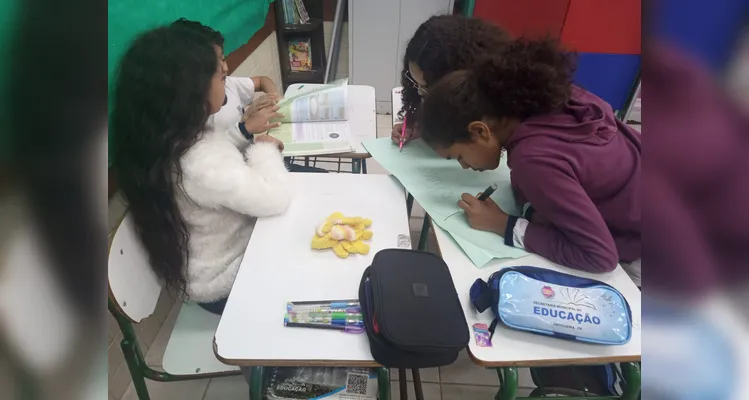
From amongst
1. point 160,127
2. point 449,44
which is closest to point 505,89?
point 449,44

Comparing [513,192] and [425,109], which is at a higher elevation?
[425,109]

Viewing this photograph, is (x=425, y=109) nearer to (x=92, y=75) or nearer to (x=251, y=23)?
(x=92, y=75)

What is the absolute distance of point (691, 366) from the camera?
229 millimetres

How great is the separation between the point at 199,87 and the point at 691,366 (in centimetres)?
114

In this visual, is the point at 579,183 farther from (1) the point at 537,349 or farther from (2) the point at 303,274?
(2) the point at 303,274

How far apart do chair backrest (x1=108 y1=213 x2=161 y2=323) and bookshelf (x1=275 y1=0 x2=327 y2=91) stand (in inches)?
101

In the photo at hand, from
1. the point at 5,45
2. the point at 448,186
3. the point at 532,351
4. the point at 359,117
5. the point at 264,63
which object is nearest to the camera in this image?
the point at 5,45

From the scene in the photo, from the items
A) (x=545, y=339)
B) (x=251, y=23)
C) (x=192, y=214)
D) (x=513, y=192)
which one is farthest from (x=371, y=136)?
(x=251, y=23)

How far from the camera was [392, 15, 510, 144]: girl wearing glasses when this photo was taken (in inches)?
60.4

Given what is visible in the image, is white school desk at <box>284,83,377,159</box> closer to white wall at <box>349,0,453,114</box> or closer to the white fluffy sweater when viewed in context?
the white fluffy sweater

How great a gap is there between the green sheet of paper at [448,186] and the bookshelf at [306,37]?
2.05 meters

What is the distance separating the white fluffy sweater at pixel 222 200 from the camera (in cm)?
109

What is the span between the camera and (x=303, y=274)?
999 mm

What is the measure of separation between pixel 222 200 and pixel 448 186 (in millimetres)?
638
